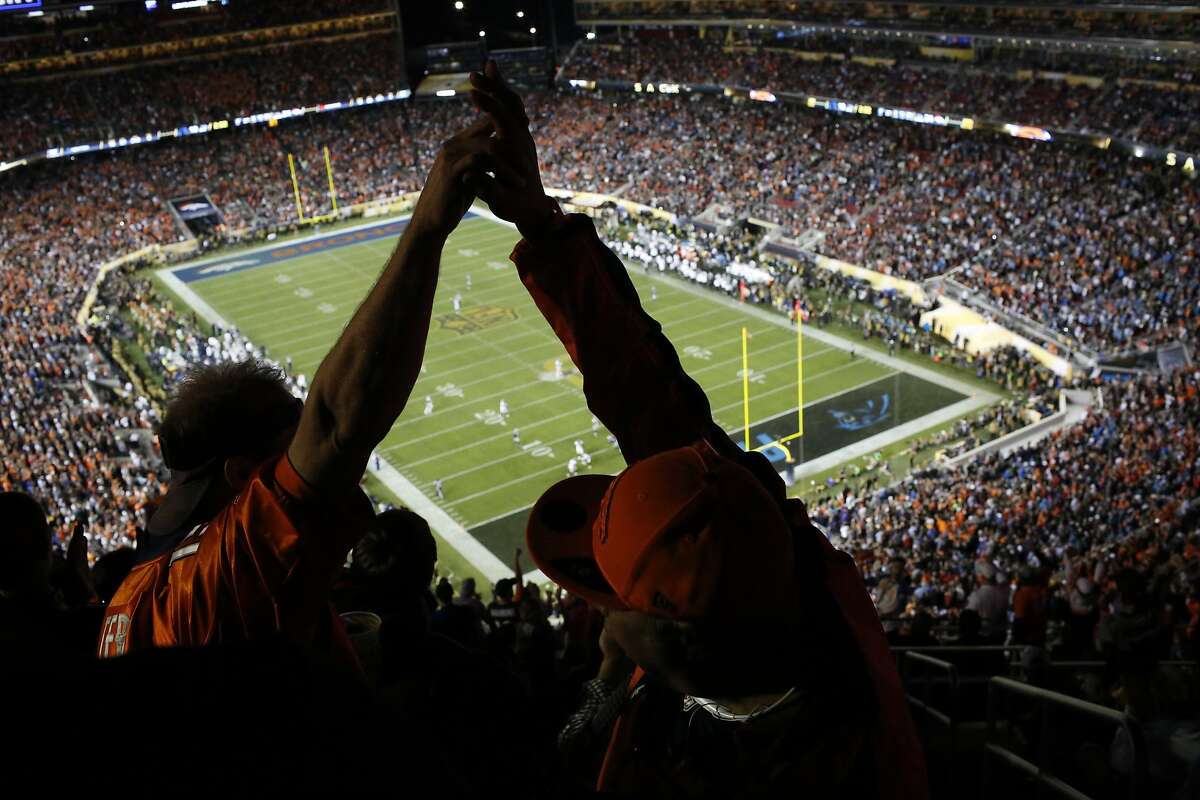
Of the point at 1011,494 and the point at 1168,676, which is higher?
the point at 1168,676

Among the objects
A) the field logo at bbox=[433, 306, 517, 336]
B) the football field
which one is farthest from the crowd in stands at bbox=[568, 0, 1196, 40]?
the field logo at bbox=[433, 306, 517, 336]

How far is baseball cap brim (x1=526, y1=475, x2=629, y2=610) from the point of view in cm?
186

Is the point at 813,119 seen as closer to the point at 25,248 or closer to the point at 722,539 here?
the point at 25,248

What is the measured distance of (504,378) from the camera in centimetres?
2947

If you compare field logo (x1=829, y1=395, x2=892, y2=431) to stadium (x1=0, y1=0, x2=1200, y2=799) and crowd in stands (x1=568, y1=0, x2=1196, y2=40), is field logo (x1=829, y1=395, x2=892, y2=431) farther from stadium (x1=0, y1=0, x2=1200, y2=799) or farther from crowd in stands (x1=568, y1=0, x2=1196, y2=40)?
crowd in stands (x1=568, y1=0, x2=1196, y2=40)

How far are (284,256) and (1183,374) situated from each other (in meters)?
31.3

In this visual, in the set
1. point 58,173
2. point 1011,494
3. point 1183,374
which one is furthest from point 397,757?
point 58,173

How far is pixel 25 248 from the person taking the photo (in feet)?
127

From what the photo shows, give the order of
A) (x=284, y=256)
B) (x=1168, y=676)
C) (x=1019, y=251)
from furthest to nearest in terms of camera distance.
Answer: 1. (x=284, y=256)
2. (x=1019, y=251)
3. (x=1168, y=676)

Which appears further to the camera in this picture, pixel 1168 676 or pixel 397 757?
pixel 1168 676

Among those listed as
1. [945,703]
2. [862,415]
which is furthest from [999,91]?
[945,703]

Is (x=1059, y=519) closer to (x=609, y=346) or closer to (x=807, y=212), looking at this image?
(x=609, y=346)

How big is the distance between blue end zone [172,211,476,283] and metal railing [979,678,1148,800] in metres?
35.3

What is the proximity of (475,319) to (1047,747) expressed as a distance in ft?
99.1
